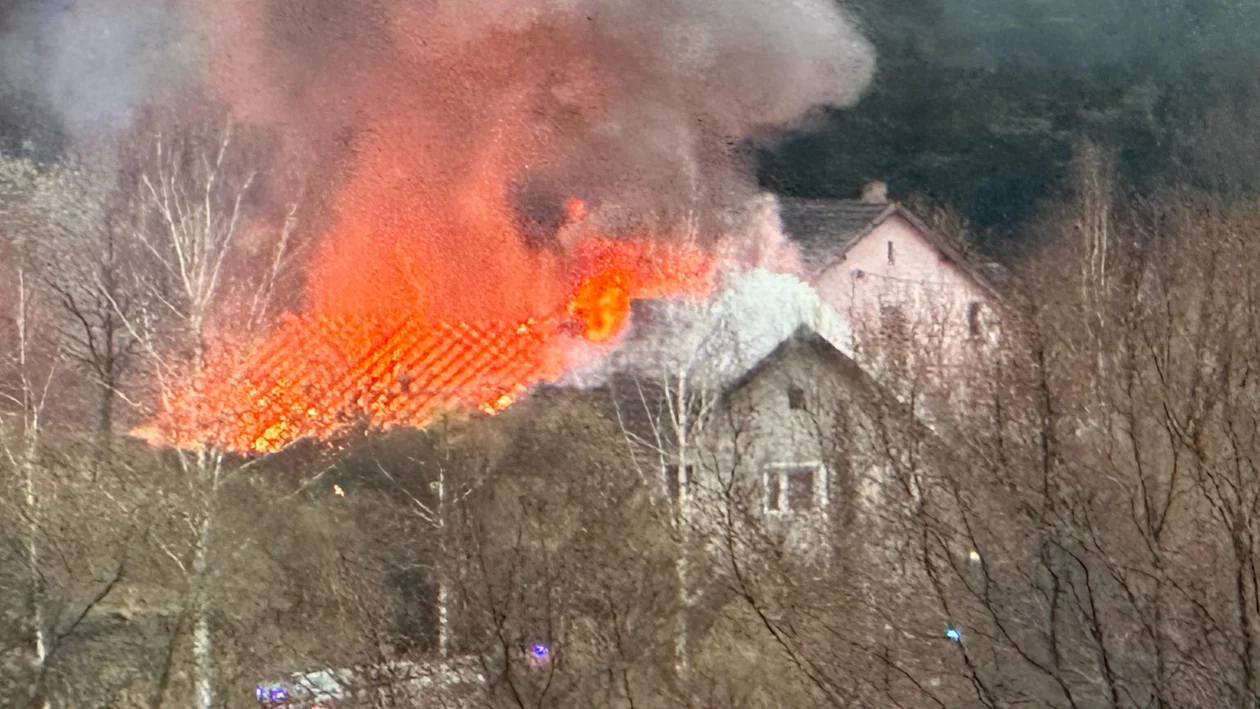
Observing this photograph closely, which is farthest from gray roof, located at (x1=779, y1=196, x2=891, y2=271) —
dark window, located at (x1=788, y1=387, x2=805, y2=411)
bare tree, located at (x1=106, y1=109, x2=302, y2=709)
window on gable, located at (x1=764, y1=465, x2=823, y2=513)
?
bare tree, located at (x1=106, y1=109, x2=302, y2=709)

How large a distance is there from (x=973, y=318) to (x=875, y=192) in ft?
2.64

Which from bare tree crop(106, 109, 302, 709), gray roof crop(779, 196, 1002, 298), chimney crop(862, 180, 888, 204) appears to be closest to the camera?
bare tree crop(106, 109, 302, 709)

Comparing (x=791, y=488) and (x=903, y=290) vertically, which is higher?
(x=903, y=290)

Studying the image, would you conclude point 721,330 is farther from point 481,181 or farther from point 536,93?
point 536,93

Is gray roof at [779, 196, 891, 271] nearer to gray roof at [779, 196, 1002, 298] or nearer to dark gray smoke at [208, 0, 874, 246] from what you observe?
gray roof at [779, 196, 1002, 298]

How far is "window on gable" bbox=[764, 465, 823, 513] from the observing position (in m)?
5.77

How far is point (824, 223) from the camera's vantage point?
6125 millimetres

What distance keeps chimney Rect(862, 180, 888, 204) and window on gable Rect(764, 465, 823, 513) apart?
1391mm

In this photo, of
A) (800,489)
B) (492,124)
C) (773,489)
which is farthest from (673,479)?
(492,124)

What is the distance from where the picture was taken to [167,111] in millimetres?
5941

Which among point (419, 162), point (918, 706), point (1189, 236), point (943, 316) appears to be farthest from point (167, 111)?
point (1189, 236)

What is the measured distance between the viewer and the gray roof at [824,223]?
6082 mm

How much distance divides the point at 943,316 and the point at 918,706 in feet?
7.00

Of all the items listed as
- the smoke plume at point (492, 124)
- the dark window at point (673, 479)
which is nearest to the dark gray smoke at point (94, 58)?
the smoke plume at point (492, 124)
